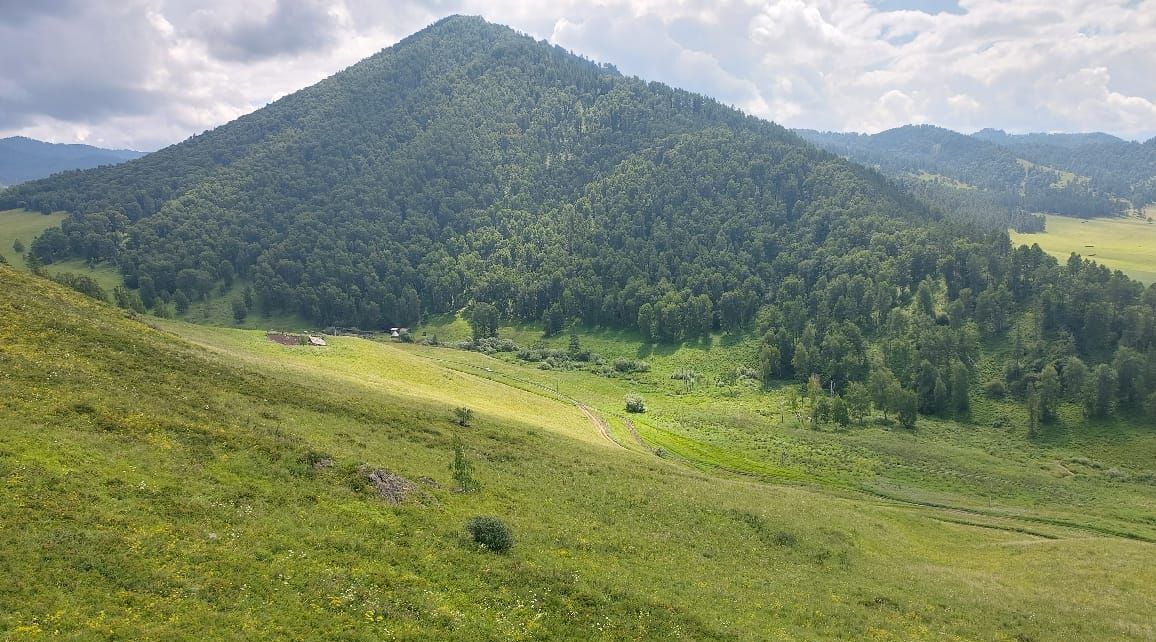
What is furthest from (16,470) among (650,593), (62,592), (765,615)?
(765,615)

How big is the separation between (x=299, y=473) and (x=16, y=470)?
1196 cm

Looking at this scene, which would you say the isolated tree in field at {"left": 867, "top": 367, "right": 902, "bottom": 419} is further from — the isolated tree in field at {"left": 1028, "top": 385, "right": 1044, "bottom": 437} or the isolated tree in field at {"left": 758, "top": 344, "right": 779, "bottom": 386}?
the isolated tree in field at {"left": 758, "top": 344, "right": 779, "bottom": 386}

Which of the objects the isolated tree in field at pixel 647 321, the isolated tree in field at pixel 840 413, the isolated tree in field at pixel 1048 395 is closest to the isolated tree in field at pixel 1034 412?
the isolated tree in field at pixel 1048 395

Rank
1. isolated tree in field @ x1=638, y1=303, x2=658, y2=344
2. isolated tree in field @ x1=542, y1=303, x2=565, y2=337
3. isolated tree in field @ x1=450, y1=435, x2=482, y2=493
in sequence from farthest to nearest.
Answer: isolated tree in field @ x1=542, y1=303, x2=565, y2=337, isolated tree in field @ x1=638, y1=303, x2=658, y2=344, isolated tree in field @ x1=450, y1=435, x2=482, y2=493

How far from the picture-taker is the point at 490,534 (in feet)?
99.6

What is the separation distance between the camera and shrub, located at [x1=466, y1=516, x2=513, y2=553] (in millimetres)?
30188

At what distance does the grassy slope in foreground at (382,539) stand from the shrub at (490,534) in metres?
0.76

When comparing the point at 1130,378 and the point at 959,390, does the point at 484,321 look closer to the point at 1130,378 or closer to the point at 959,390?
the point at 959,390

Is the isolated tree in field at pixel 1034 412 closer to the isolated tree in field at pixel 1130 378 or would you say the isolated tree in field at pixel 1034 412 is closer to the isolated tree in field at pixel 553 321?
the isolated tree in field at pixel 1130 378

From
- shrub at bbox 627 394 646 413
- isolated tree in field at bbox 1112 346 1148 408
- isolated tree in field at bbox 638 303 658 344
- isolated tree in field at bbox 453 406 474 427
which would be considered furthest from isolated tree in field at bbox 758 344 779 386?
isolated tree in field at bbox 453 406 474 427

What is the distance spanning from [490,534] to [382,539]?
541cm

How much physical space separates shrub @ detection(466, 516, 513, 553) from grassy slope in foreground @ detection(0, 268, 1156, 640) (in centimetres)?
76

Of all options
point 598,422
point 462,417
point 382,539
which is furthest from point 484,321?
point 382,539

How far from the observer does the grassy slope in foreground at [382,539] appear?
2186cm
